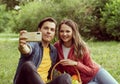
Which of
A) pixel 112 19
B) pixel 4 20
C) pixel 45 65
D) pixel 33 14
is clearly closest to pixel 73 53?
pixel 45 65

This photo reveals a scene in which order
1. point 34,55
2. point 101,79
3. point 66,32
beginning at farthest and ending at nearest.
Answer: point 101,79 < point 66,32 < point 34,55

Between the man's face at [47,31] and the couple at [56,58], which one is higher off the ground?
the man's face at [47,31]

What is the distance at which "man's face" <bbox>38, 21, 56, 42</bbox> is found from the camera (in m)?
4.31

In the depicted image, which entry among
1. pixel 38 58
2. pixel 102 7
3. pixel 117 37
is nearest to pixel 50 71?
pixel 38 58

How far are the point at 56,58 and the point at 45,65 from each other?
0.80 feet

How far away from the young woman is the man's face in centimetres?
18

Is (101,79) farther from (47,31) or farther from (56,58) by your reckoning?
(47,31)

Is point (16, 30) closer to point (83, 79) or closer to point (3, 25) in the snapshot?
point (3, 25)

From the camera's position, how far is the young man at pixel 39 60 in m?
4.00

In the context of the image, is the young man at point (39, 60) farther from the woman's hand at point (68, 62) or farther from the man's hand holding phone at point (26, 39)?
the woman's hand at point (68, 62)

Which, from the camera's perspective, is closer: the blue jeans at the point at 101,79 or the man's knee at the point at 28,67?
the man's knee at the point at 28,67

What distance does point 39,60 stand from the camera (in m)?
4.29

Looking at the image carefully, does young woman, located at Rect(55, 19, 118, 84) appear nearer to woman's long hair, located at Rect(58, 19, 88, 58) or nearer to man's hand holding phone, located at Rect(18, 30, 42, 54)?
woman's long hair, located at Rect(58, 19, 88, 58)

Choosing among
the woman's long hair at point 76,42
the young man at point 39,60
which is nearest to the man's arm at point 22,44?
the young man at point 39,60
